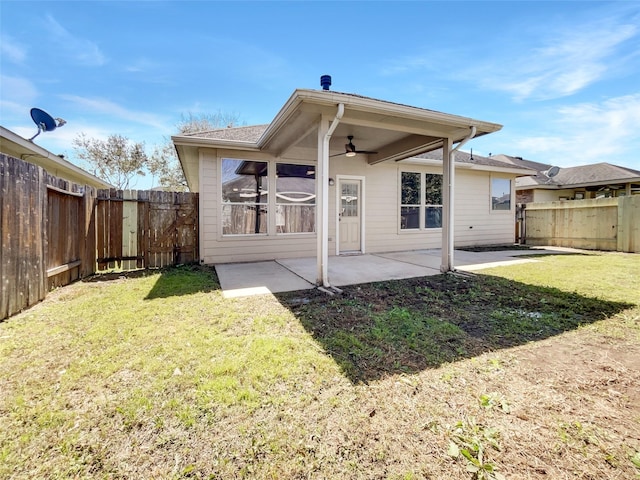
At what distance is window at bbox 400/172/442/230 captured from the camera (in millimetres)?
8852

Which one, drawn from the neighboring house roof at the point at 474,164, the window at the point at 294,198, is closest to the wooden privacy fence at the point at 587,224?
the neighboring house roof at the point at 474,164

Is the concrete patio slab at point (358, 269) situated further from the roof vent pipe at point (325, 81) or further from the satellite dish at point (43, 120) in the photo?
the satellite dish at point (43, 120)

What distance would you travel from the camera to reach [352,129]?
5730 millimetres

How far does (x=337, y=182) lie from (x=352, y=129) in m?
2.26

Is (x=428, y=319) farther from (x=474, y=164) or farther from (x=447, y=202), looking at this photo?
(x=474, y=164)

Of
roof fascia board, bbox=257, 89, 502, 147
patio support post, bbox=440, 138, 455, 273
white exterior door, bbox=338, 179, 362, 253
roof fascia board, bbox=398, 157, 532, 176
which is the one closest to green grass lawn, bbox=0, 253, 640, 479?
patio support post, bbox=440, 138, 455, 273

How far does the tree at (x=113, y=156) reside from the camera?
60.8 ft

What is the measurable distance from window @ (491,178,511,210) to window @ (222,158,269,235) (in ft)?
27.0

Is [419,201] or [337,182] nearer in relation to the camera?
[337,182]

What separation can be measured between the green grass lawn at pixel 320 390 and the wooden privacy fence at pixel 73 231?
1.90 ft

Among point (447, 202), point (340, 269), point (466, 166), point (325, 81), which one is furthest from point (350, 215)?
point (466, 166)

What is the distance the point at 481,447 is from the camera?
149 cm

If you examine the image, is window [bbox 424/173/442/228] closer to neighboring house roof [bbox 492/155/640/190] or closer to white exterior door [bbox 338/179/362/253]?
white exterior door [bbox 338/179/362/253]

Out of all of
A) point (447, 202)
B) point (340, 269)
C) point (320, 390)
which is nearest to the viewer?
point (320, 390)
